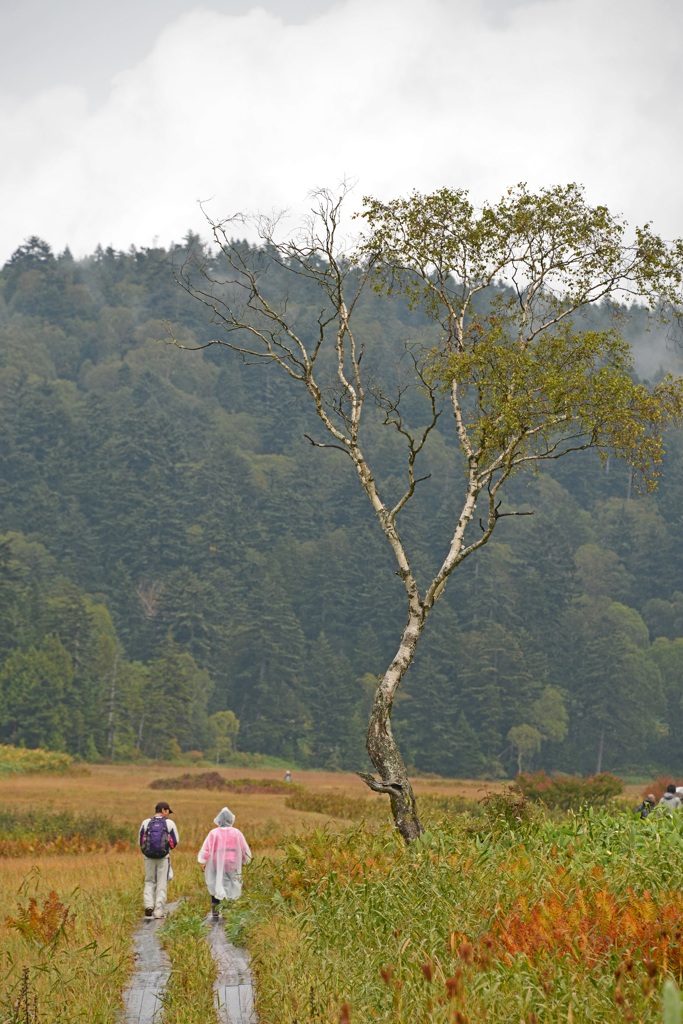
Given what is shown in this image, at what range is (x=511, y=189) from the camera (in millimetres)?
16281

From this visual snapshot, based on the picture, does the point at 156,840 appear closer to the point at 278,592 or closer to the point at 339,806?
the point at 339,806

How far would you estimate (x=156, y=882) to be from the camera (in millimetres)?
14148

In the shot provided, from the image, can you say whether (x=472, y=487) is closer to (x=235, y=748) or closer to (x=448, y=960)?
(x=448, y=960)

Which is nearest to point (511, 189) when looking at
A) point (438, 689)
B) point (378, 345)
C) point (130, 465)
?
point (438, 689)

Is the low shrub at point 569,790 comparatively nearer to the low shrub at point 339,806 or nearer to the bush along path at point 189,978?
the low shrub at point 339,806

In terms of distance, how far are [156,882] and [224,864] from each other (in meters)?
0.92

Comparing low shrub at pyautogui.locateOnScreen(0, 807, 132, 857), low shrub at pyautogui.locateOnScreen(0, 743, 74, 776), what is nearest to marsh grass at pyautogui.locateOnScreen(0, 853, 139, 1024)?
low shrub at pyautogui.locateOnScreen(0, 807, 132, 857)

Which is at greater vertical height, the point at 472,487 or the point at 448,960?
the point at 472,487

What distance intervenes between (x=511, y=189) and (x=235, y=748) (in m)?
82.7

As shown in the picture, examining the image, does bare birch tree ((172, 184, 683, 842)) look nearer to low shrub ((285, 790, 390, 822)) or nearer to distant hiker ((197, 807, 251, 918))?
distant hiker ((197, 807, 251, 918))

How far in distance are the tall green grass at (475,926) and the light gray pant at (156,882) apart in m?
1.18

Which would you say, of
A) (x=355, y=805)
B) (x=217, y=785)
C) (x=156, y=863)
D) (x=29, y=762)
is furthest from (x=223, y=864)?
(x=29, y=762)

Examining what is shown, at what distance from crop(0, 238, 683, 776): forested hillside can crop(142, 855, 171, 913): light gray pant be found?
205 feet

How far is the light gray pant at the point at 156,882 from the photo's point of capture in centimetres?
1391
